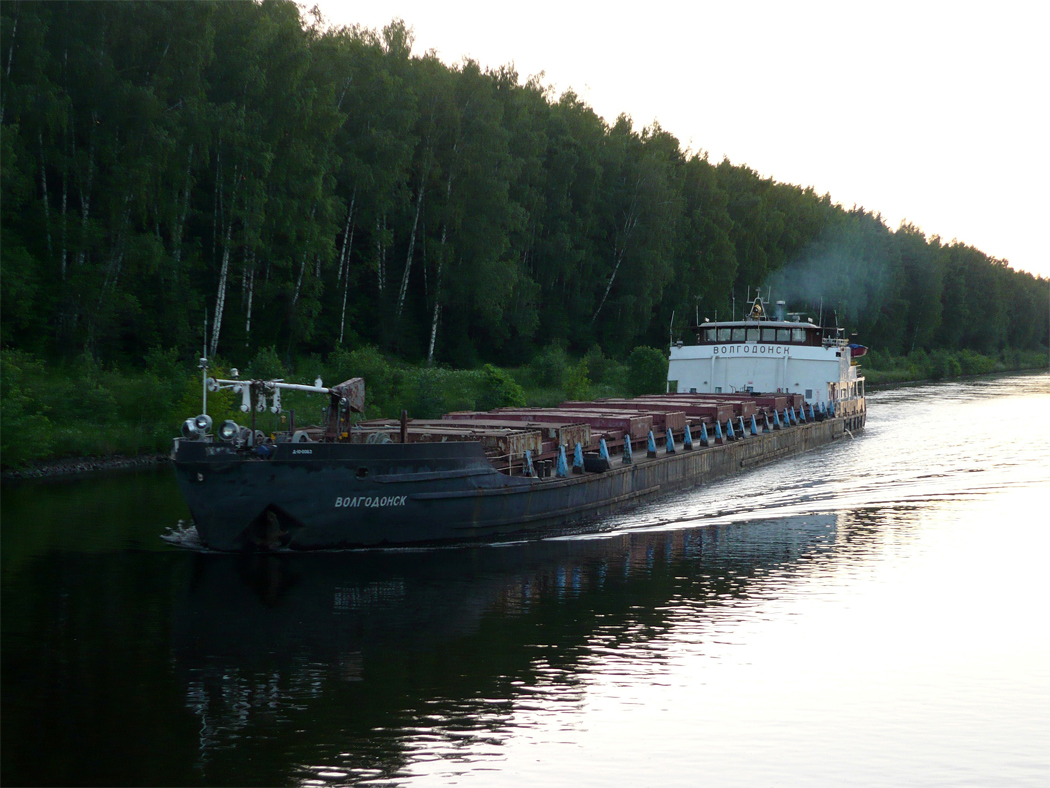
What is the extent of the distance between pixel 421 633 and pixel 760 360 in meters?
34.3

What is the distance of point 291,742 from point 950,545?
1751cm

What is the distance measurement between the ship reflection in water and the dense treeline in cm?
2308

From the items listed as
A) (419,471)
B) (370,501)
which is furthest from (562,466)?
(370,501)

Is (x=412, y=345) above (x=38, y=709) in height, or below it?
above

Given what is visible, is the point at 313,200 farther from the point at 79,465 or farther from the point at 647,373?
the point at 647,373

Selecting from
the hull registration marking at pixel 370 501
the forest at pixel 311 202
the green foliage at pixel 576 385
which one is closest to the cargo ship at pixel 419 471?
the hull registration marking at pixel 370 501

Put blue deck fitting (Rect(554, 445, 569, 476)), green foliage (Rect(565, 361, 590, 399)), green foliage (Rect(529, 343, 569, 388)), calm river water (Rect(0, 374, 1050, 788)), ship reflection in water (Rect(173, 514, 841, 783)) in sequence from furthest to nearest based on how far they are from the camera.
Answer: green foliage (Rect(529, 343, 569, 388)), green foliage (Rect(565, 361, 590, 399)), blue deck fitting (Rect(554, 445, 569, 476)), ship reflection in water (Rect(173, 514, 841, 783)), calm river water (Rect(0, 374, 1050, 788))

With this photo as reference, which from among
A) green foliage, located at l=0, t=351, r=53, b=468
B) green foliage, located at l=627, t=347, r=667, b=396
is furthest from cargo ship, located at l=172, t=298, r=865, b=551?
green foliage, located at l=627, t=347, r=667, b=396

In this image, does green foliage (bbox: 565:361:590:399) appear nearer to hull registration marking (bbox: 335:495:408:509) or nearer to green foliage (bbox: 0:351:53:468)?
green foliage (bbox: 0:351:53:468)

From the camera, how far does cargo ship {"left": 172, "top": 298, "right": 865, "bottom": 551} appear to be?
63.7ft

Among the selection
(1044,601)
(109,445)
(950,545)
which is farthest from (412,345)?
(1044,601)

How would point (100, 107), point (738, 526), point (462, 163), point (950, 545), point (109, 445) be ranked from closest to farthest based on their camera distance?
point (950, 545) → point (738, 526) → point (109, 445) → point (100, 107) → point (462, 163)

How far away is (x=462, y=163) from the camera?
195 feet

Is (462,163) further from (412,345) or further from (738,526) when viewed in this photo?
(738,526)
